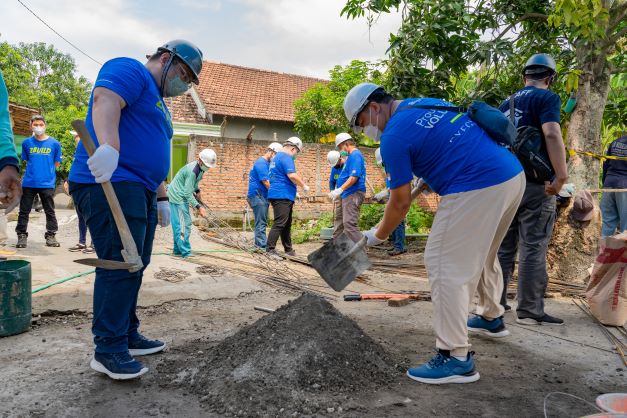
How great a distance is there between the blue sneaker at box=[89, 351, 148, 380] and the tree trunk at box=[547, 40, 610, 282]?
5.30m

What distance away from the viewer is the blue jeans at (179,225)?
7.93 metres

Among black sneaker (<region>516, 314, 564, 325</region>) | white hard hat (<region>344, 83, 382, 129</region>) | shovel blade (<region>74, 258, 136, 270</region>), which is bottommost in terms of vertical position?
black sneaker (<region>516, 314, 564, 325</region>)

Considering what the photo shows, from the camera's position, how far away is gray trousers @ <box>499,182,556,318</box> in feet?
13.8

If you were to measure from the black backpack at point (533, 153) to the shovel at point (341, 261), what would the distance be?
1.73 metres

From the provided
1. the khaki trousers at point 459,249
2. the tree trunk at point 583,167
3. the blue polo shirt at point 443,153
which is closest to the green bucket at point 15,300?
the blue polo shirt at point 443,153

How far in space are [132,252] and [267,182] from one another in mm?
6204

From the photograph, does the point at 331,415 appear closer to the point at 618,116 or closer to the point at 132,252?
the point at 132,252

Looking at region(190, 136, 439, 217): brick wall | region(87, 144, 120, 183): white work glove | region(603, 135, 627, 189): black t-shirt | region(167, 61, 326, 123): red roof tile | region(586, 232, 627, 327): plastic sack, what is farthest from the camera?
region(167, 61, 326, 123): red roof tile

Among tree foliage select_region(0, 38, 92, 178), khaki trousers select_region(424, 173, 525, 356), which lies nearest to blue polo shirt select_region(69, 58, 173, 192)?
khaki trousers select_region(424, 173, 525, 356)

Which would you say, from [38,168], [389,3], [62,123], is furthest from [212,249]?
[62,123]

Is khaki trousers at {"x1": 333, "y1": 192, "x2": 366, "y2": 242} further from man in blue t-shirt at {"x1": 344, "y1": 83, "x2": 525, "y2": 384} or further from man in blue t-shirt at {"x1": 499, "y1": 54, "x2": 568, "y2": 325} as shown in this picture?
man in blue t-shirt at {"x1": 344, "y1": 83, "x2": 525, "y2": 384}

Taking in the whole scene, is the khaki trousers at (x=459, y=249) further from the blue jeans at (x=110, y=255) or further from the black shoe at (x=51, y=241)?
the black shoe at (x=51, y=241)

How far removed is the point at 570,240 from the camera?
6.02m

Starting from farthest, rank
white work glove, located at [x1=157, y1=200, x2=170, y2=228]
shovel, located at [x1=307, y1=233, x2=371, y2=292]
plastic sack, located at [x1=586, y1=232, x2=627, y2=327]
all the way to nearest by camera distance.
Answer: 1. plastic sack, located at [x1=586, y1=232, x2=627, y2=327]
2. white work glove, located at [x1=157, y1=200, x2=170, y2=228]
3. shovel, located at [x1=307, y1=233, x2=371, y2=292]
